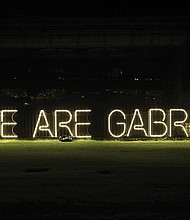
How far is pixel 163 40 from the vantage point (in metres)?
49.8

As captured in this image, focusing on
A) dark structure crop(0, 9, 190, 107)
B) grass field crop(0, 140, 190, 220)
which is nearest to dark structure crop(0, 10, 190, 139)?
dark structure crop(0, 9, 190, 107)

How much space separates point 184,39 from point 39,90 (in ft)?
128

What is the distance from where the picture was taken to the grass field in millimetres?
10898

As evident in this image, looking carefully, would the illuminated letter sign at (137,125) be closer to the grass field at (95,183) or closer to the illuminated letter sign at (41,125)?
the illuminated letter sign at (41,125)

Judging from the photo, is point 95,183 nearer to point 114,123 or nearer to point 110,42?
point 114,123

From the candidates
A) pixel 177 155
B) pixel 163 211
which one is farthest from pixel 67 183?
pixel 177 155

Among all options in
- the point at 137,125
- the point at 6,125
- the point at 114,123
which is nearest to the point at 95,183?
the point at 137,125

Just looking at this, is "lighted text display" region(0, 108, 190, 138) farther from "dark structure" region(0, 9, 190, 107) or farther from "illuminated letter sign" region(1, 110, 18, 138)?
"dark structure" region(0, 9, 190, 107)

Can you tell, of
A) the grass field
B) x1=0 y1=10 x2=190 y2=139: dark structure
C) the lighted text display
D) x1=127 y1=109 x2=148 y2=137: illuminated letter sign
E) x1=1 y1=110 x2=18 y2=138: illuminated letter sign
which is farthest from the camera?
x1=0 y1=10 x2=190 y2=139: dark structure

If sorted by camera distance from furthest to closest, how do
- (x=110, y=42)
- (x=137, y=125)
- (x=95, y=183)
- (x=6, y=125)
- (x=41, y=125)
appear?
(x=110, y=42) → (x=6, y=125) → (x=41, y=125) → (x=137, y=125) → (x=95, y=183)

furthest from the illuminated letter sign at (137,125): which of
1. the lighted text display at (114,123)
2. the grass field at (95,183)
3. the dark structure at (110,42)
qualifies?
the grass field at (95,183)

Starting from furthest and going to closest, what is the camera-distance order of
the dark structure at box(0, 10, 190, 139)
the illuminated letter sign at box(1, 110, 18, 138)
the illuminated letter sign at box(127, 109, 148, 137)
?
1. the dark structure at box(0, 10, 190, 139)
2. the illuminated letter sign at box(1, 110, 18, 138)
3. the illuminated letter sign at box(127, 109, 148, 137)

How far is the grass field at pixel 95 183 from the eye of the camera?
1090 cm

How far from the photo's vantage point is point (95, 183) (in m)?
15.0
